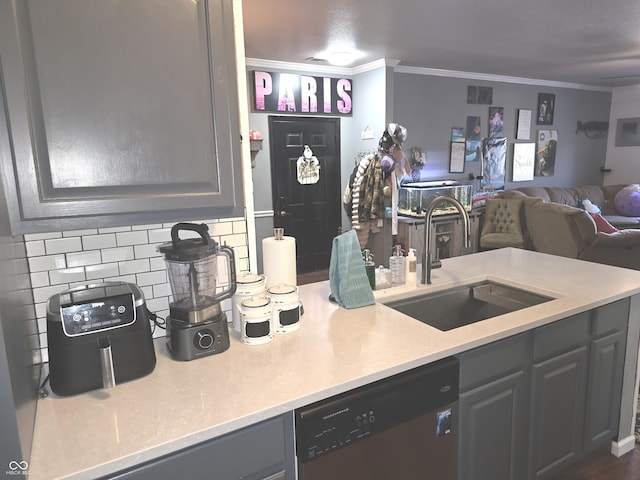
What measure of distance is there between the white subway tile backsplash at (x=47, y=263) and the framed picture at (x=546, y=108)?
6.90 m

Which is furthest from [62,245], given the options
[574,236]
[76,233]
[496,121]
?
[496,121]

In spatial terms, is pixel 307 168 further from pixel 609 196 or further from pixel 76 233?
pixel 609 196

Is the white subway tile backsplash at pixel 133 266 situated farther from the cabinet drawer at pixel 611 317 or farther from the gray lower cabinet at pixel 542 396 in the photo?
the cabinet drawer at pixel 611 317

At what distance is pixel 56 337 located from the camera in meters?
1.16

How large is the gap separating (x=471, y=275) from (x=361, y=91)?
3.69 meters

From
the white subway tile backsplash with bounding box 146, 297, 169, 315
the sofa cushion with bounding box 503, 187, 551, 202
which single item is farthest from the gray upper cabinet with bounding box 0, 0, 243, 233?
the sofa cushion with bounding box 503, 187, 551, 202

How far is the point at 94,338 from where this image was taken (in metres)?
1.19

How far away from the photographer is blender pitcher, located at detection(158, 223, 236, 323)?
138 cm

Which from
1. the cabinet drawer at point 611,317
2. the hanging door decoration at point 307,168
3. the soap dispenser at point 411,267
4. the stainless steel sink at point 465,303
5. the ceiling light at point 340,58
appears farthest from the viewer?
the hanging door decoration at point 307,168

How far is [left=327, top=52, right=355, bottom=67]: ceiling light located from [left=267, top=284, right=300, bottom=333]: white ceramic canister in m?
3.56

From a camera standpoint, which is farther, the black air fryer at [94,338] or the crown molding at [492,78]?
the crown molding at [492,78]

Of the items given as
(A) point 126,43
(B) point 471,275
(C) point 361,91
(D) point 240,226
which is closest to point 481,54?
(C) point 361,91

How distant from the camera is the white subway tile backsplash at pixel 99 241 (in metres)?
1.43

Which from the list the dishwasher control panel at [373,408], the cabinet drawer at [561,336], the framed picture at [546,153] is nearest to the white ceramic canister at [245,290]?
the dishwasher control panel at [373,408]
